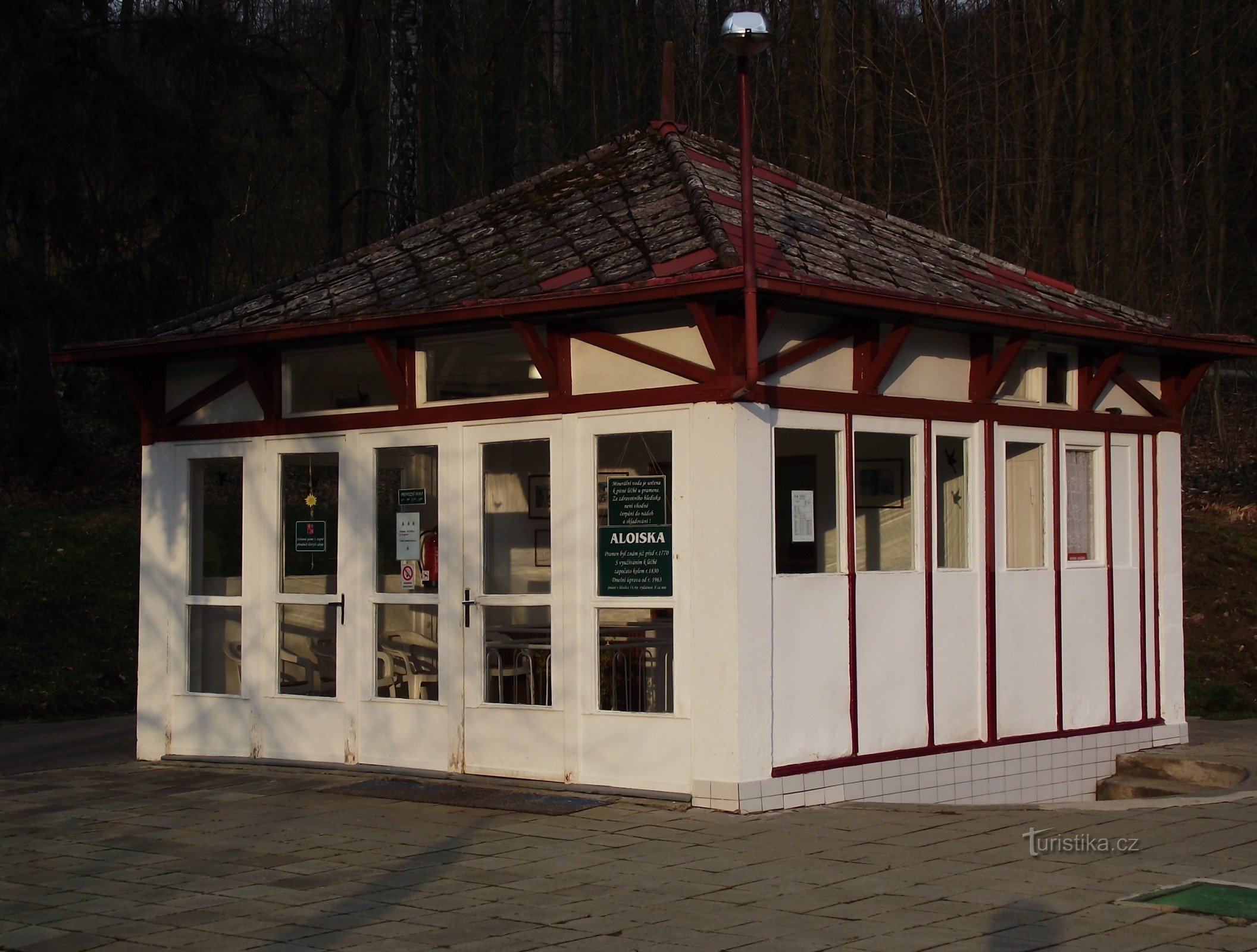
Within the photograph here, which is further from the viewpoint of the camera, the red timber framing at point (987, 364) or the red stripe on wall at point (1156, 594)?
the red stripe on wall at point (1156, 594)

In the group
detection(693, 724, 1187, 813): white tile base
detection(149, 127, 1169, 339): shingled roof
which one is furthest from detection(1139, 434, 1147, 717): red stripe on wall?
detection(149, 127, 1169, 339): shingled roof

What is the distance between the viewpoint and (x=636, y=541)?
30.0 ft

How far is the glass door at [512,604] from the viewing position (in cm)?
955

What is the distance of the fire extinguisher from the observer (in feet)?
34.0

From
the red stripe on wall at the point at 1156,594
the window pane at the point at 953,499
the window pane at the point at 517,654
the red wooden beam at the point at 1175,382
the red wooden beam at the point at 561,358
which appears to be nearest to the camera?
the red wooden beam at the point at 561,358

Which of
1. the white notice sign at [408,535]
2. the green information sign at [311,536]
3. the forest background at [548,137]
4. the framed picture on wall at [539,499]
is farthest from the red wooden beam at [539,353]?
the forest background at [548,137]

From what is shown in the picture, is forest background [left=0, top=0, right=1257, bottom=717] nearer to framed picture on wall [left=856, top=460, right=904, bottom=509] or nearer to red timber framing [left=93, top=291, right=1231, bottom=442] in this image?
red timber framing [left=93, top=291, right=1231, bottom=442]

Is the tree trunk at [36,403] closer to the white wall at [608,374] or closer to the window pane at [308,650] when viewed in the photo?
the window pane at [308,650]

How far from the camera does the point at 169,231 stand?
1923 centimetres

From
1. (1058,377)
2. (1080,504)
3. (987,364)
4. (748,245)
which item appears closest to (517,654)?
(748,245)

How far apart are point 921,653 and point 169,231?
13448mm

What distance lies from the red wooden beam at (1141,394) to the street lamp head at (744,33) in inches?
201

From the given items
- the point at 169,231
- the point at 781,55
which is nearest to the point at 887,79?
the point at 781,55

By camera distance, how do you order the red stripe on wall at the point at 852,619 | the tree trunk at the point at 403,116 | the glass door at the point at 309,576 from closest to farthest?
the red stripe on wall at the point at 852,619, the glass door at the point at 309,576, the tree trunk at the point at 403,116
